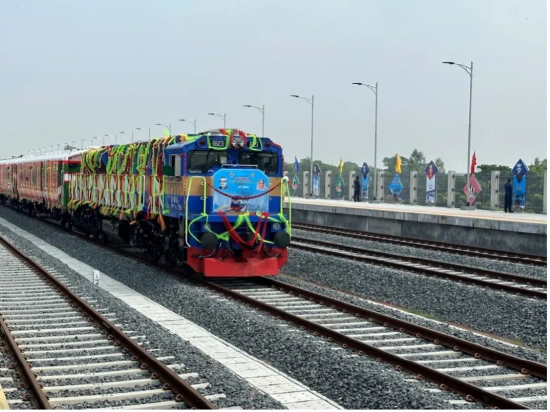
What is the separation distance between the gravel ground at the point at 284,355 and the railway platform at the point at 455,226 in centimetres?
1283

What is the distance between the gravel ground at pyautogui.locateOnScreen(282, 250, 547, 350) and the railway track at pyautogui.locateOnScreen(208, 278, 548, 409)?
170 centimetres

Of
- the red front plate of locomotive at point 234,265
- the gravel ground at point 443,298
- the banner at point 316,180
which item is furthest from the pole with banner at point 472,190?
the red front plate of locomotive at point 234,265

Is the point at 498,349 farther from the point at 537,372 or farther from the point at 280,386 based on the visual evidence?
the point at 280,386

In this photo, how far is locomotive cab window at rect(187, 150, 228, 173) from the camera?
16625mm

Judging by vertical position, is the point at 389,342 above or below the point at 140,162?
below

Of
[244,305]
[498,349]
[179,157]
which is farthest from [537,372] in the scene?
[179,157]

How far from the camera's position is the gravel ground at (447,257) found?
1917cm

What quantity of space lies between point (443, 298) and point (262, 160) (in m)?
5.10

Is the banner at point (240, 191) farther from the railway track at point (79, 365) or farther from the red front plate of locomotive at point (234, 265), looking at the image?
the railway track at point (79, 365)

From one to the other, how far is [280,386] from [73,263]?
13.6 meters

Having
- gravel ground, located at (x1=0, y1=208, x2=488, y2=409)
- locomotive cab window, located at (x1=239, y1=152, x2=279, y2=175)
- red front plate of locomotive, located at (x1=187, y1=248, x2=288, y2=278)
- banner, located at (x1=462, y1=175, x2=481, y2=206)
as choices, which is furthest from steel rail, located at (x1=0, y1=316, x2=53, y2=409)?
banner, located at (x1=462, y1=175, x2=481, y2=206)

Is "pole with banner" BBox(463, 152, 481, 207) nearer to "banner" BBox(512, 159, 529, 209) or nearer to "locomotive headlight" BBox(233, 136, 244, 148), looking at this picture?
"banner" BBox(512, 159, 529, 209)

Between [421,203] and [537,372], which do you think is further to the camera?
[421,203]

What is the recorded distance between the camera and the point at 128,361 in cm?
989
